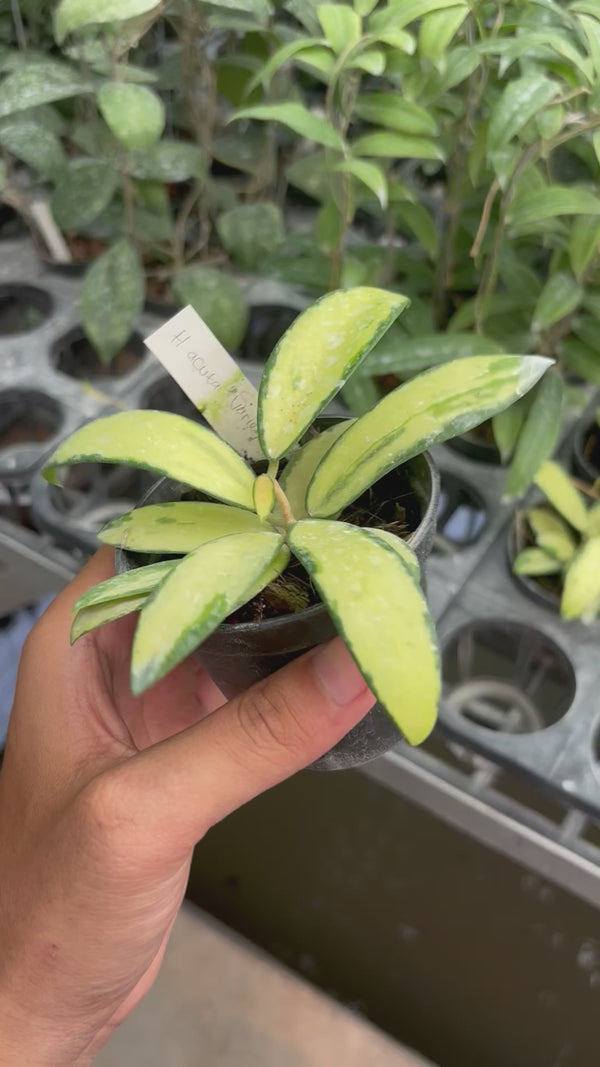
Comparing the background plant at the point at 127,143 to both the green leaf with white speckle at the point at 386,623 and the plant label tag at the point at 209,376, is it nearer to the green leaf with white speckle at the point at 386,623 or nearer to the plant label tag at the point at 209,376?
the plant label tag at the point at 209,376

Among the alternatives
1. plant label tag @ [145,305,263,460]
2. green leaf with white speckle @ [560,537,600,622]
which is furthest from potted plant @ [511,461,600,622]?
plant label tag @ [145,305,263,460]

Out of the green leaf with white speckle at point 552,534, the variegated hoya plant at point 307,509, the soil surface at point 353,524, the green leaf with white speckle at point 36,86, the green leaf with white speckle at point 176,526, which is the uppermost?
the green leaf with white speckle at point 36,86

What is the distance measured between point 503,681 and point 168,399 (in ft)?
1.88

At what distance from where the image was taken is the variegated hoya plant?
397mm

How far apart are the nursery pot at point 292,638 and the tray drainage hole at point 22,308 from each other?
2.69 ft

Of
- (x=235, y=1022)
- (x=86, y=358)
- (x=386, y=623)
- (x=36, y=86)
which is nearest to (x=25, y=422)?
(x=86, y=358)

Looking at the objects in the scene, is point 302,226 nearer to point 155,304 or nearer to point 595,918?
point 155,304

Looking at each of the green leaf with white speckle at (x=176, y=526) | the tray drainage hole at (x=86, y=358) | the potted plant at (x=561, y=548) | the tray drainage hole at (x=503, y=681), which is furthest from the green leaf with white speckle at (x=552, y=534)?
Result: the tray drainage hole at (x=86, y=358)

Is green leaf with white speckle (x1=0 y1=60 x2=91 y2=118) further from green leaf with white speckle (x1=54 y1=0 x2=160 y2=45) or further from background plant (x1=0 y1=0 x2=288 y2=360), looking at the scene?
green leaf with white speckle (x1=54 y1=0 x2=160 y2=45)

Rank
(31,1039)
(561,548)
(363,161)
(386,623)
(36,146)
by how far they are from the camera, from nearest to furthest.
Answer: (386,623)
(31,1039)
(363,161)
(561,548)
(36,146)

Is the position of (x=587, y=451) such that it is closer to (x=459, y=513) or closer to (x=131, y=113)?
(x=459, y=513)

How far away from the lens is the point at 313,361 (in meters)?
0.51

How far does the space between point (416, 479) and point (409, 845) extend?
25.8 inches

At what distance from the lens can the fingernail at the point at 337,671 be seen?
48 centimetres
